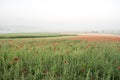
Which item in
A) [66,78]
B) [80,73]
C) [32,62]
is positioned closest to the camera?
[66,78]

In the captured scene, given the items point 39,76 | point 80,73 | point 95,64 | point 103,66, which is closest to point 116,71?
point 103,66

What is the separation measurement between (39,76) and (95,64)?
7.69ft

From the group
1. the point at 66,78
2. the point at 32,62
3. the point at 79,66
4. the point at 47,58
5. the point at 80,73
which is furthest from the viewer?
the point at 47,58

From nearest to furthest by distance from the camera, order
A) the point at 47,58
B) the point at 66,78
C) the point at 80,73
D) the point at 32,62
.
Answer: the point at 66,78
the point at 80,73
the point at 32,62
the point at 47,58

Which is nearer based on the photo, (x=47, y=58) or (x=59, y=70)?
(x=59, y=70)

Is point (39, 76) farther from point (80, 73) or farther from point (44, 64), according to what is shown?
point (80, 73)

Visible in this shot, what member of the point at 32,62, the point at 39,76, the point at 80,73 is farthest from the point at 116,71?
the point at 32,62

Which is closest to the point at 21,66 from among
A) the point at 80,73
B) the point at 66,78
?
the point at 66,78

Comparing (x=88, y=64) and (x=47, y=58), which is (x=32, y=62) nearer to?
(x=47, y=58)

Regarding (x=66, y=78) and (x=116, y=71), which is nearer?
(x=66, y=78)

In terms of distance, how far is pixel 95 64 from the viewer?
16.1 feet

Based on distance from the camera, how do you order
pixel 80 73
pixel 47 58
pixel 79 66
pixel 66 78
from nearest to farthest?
pixel 66 78 < pixel 80 73 < pixel 79 66 < pixel 47 58

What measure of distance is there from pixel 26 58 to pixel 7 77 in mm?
1848

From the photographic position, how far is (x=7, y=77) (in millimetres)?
3836
